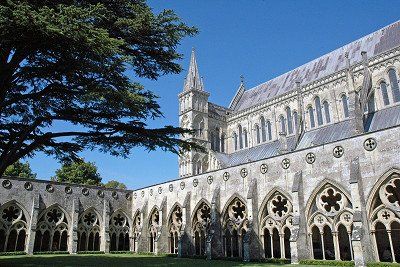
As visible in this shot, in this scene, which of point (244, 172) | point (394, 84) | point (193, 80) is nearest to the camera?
point (244, 172)

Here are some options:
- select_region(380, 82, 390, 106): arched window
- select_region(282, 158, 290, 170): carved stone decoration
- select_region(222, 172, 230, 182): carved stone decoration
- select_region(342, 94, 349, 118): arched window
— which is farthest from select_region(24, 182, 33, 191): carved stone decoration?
select_region(380, 82, 390, 106): arched window

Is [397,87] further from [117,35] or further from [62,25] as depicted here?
[62,25]

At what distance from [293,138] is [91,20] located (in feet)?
88.2

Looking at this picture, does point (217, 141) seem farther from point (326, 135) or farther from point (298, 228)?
point (298, 228)

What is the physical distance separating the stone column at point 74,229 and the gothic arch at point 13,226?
3.34 meters

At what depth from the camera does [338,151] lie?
1883cm

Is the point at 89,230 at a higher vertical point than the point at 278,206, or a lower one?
lower

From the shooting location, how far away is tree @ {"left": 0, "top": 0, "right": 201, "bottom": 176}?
448 inches

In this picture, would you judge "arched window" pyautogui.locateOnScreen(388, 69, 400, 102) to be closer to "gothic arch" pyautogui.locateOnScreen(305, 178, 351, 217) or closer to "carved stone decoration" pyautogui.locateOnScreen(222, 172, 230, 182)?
"gothic arch" pyautogui.locateOnScreen(305, 178, 351, 217)

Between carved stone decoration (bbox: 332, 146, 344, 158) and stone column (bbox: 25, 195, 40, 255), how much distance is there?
21705 mm

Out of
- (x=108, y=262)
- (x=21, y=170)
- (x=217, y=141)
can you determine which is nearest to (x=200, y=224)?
(x=108, y=262)

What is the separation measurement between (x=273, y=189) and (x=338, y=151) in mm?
4479

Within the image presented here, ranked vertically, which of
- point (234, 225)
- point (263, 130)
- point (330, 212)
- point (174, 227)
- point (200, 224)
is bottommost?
point (234, 225)

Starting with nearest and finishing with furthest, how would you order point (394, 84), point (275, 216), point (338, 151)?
point (338, 151), point (275, 216), point (394, 84)
